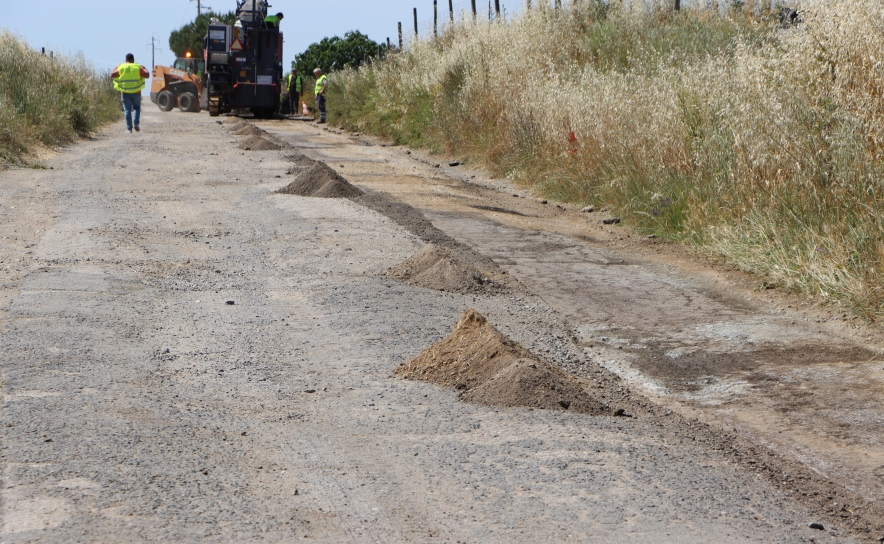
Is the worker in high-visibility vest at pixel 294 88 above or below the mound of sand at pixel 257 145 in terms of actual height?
above

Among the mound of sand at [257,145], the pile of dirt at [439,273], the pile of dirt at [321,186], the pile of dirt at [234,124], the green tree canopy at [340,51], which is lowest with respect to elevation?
the pile of dirt at [439,273]

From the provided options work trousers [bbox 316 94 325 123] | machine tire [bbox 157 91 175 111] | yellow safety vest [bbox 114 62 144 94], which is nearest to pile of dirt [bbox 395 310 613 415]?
yellow safety vest [bbox 114 62 144 94]

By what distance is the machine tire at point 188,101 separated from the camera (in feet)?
130

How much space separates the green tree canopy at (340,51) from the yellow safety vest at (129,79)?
2791 cm

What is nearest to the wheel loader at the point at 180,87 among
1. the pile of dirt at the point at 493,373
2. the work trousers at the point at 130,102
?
the work trousers at the point at 130,102

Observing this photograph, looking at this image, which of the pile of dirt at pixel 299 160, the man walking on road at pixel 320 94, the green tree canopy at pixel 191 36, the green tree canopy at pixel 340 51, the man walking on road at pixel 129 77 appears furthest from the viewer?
the green tree canopy at pixel 191 36

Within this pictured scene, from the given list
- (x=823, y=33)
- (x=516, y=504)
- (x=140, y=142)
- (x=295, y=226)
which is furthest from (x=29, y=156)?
(x=516, y=504)

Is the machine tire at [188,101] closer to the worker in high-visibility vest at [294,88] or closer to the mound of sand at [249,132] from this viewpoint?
the worker in high-visibility vest at [294,88]

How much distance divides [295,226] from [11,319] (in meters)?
3.59

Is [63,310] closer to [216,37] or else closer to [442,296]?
[442,296]

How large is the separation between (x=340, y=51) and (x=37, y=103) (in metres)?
32.4

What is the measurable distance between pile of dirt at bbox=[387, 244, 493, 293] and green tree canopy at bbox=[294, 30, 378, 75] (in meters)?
44.0

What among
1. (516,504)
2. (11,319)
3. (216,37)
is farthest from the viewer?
(216,37)

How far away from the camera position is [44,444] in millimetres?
3545
